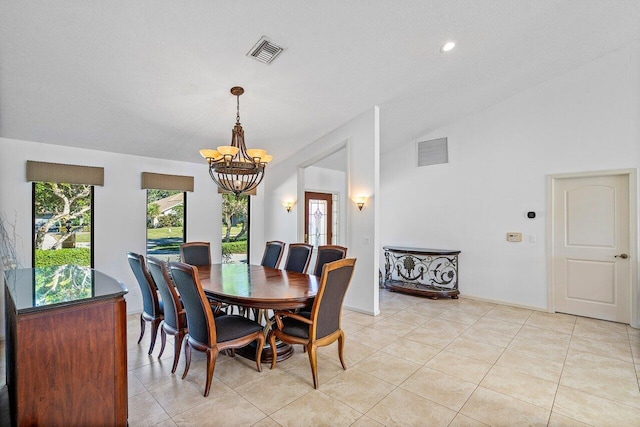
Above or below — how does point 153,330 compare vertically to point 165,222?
below

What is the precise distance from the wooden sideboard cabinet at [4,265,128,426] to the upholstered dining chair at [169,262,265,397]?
0.66 m

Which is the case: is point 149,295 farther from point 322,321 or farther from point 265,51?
point 265,51

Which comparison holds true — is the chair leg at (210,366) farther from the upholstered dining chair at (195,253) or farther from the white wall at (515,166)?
the white wall at (515,166)

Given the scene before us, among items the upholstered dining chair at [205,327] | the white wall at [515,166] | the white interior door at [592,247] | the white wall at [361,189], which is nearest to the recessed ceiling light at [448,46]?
the white wall at [361,189]

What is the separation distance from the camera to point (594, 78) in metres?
4.31

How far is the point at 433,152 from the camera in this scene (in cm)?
582

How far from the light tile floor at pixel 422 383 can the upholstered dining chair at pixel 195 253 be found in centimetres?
105

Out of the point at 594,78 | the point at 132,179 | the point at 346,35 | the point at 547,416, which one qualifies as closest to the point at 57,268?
the point at 132,179

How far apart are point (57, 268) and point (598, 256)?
6245 mm

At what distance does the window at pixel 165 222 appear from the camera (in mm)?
4914

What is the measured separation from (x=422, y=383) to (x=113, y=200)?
14.7 ft

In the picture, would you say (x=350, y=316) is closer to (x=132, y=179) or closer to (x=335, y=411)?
(x=335, y=411)

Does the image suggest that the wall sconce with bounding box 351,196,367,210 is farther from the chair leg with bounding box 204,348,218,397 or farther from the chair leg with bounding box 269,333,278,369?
the chair leg with bounding box 204,348,218,397

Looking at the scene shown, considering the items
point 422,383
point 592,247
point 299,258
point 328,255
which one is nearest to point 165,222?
point 299,258
